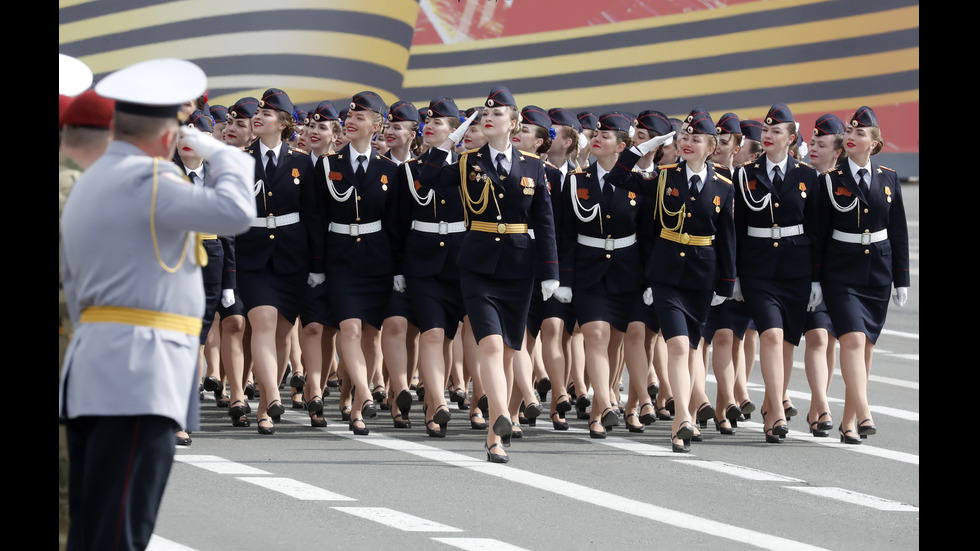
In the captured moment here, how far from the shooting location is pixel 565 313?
1296 centimetres

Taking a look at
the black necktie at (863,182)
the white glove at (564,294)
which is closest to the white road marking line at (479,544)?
the white glove at (564,294)

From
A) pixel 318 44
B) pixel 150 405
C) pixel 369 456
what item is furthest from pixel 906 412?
pixel 318 44

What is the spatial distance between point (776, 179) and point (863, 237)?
76cm

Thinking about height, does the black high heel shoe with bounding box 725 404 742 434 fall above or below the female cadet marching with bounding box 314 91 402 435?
below

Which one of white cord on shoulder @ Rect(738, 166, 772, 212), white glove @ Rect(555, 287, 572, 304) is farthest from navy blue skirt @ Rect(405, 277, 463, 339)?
white cord on shoulder @ Rect(738, 166, 772, 212)

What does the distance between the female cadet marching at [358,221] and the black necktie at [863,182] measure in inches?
132

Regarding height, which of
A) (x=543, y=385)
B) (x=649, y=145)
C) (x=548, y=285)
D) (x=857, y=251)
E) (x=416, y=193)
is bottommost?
(x=543, y=385)

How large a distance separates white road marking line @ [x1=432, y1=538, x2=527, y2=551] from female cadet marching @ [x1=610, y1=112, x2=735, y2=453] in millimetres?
3492

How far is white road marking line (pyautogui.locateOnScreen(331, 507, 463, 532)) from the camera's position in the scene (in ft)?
27.6

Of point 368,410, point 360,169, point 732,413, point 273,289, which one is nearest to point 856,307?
point 732,413

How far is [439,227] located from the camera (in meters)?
12.2

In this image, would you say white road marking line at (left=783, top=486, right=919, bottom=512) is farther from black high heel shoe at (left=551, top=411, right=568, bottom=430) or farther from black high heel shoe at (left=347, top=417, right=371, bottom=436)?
black high heel shoe at (left=347, top=417, right=371, bottom=436)

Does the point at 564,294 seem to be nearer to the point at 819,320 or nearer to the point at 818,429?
the point at 819,320

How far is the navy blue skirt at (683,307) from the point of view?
1151 centimetres
